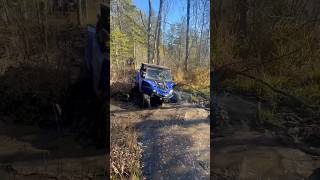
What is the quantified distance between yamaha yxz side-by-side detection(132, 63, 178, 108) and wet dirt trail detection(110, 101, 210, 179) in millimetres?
81

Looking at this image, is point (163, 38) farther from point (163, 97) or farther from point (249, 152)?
point (249, 152)

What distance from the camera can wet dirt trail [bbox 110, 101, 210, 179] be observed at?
15.1 ft

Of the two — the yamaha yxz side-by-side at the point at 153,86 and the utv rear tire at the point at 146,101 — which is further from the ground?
the yamaha yxz side-by-side at the point at 153,86

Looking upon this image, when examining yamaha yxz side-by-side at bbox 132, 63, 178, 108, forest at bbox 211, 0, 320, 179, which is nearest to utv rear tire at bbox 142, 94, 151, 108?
yamaha yxz side-by-side at bbox 132, 63, 178, 108

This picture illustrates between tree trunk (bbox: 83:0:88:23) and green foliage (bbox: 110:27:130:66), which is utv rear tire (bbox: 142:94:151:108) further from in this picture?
tree trunk (bbox: 83:0:88:23)

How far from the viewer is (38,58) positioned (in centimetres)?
416

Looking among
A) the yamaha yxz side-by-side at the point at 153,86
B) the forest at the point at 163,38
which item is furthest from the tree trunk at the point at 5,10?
the yamaha yxz side-by-side at the point at 153,86

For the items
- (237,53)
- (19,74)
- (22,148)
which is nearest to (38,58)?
(19,74)

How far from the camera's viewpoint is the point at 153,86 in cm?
462

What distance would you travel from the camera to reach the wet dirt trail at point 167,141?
15.1ft

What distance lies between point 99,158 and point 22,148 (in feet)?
2.24

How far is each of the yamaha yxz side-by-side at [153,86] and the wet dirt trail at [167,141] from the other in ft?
0.27

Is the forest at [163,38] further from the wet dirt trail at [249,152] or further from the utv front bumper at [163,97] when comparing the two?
the wet dirt trail at [249,152]

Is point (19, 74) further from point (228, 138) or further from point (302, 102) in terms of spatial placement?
point (302, 102)
